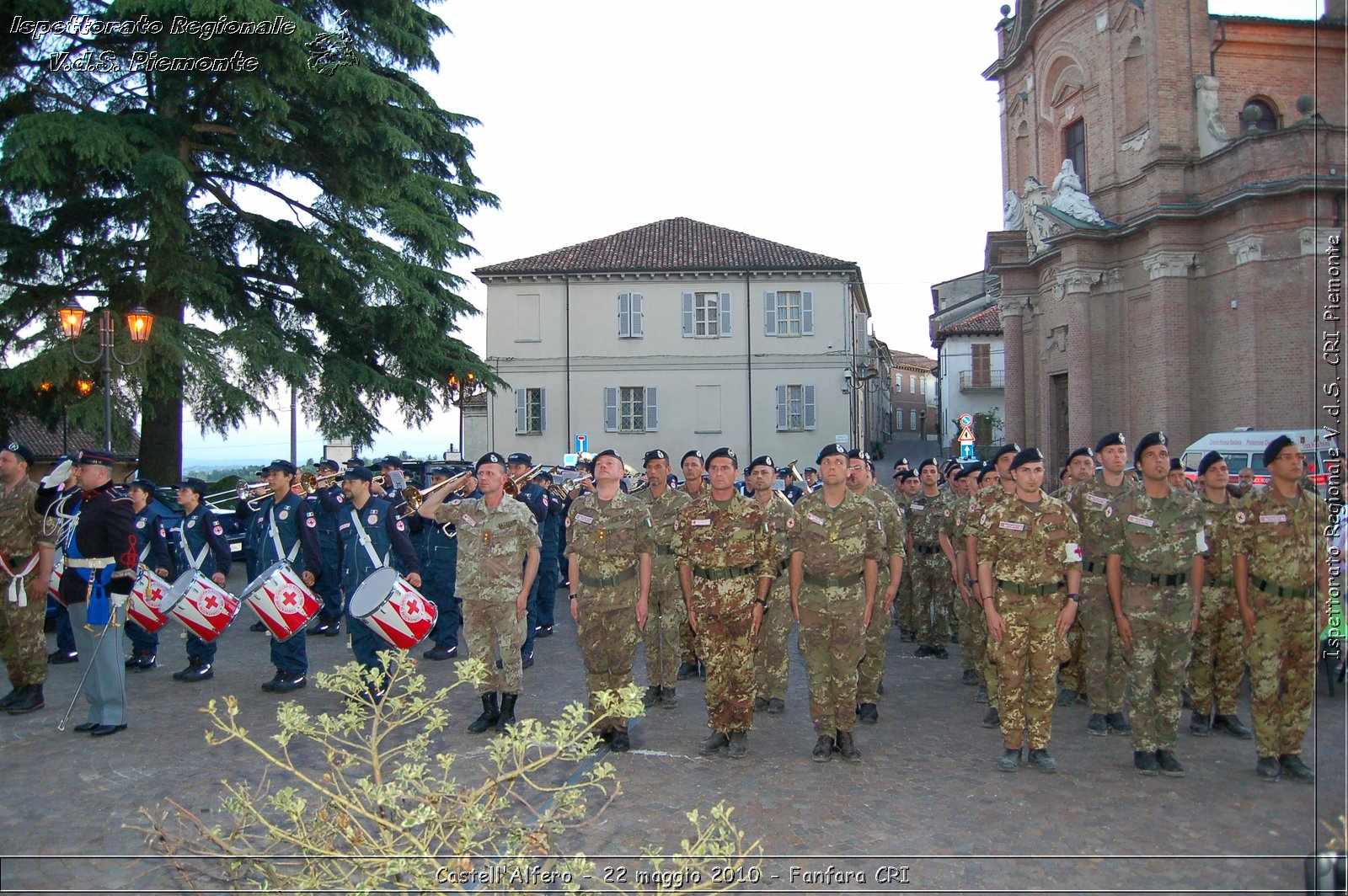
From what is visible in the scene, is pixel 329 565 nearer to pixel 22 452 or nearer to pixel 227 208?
pixel 22 452

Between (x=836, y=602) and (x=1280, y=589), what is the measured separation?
2.60 metres

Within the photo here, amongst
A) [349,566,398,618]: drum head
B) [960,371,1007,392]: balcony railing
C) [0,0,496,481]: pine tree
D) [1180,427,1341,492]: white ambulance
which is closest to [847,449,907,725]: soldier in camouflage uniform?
[349,566,398,618]: drum head

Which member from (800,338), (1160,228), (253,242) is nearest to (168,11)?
(253,242)

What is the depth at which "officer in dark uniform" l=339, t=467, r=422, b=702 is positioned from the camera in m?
7.64

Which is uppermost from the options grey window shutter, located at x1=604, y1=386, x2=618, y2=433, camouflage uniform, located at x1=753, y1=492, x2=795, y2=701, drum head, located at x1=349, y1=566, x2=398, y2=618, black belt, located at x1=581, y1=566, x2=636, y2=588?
grey window shutter, located at x1=604, y1=386, x2=618, y2=433

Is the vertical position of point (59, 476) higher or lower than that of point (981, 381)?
lower

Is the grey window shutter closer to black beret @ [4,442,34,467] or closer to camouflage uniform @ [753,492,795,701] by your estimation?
camouflage uniform @ [753,492,795,701]

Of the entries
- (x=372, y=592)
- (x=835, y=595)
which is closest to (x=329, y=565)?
(x=372, y=592)

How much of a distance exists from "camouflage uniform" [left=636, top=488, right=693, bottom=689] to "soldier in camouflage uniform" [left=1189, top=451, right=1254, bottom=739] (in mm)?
4026

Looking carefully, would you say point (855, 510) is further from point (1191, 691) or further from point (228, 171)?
point (228, 171)

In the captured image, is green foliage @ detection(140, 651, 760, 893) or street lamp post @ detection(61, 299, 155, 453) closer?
green foliage @ detection(140, 651, 760, 893)

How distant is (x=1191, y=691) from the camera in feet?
22.0

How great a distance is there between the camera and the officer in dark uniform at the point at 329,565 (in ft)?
35.8

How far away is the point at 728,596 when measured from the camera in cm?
622
